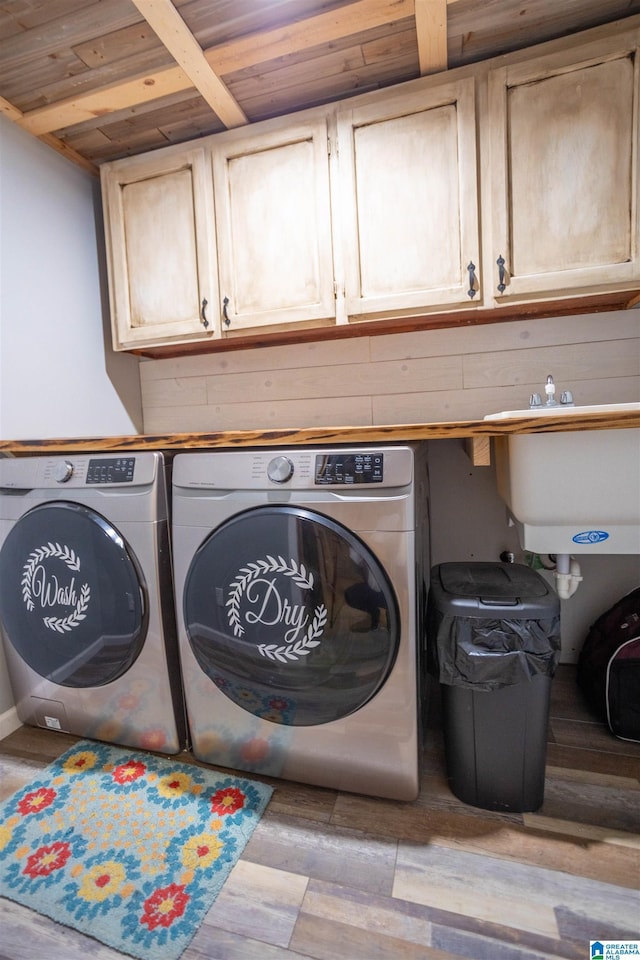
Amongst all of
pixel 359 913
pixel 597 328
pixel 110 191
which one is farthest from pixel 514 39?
pixel 359 913

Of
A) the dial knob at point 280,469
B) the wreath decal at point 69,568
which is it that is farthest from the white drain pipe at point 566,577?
the wreath decal at point 69,568

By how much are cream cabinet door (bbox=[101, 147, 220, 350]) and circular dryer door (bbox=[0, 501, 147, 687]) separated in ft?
2.92

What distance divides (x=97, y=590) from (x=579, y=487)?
139 centimetres

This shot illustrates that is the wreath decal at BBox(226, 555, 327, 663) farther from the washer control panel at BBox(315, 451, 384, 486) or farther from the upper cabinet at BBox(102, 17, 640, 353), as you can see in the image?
the upper cabinet at BBox(102, 17, 640, 353)

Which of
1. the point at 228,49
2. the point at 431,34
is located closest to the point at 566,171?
the point at 431,34

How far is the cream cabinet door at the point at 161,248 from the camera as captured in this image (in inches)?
67.8

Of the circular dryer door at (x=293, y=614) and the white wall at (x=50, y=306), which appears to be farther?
the white wall at (x=50, y=306)

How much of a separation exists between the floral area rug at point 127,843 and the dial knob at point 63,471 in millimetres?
908

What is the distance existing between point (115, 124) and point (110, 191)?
233 mm

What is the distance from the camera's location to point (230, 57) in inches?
55.3

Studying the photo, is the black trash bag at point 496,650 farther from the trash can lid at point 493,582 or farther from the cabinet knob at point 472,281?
the cabinet knob at point 472,281

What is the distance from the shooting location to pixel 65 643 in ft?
4.50

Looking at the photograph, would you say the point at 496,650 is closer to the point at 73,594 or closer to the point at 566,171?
the point at 73,594

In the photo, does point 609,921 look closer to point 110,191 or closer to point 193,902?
point 193,902
